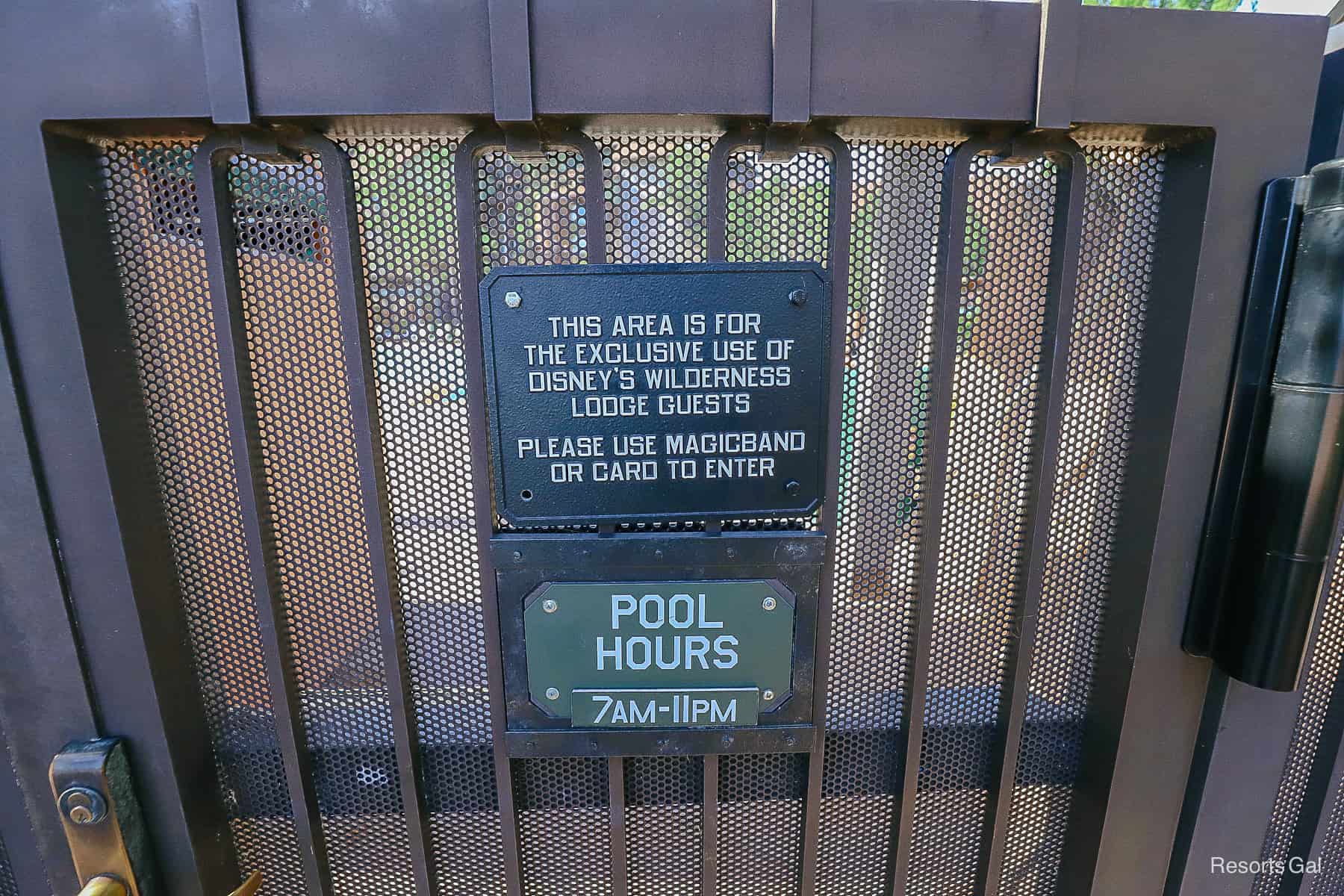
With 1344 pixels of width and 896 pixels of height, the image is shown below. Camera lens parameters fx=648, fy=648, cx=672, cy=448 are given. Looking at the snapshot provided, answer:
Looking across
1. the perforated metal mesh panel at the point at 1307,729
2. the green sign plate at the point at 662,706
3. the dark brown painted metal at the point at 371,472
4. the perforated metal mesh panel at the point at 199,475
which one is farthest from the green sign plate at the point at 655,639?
the perforated metal mesh panel at the point at 1307,729

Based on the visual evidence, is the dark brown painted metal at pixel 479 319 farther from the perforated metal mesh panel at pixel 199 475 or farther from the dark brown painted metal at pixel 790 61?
the perforated metal mesh panel at pixel 199 475

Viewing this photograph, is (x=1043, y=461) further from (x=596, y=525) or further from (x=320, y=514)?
(x=320, y=514)

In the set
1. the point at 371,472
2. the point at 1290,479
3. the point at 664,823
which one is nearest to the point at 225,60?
the point at 371,472

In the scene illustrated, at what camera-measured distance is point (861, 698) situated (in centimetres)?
138

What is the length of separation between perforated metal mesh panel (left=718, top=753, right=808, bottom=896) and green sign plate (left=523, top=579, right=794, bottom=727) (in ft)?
0.68

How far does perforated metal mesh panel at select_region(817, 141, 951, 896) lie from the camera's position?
119cm

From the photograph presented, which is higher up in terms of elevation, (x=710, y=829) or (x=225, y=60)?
(x=225, y=60)

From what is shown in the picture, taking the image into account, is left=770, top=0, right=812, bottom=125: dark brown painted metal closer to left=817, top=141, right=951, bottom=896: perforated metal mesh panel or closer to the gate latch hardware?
left=817, top=141, right=951, bottom=896: perforated metal mesh panel

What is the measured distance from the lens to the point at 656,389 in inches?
46.5

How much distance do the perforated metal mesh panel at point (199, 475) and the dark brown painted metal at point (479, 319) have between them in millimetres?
469

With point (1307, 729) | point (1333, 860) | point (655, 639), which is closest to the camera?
point (655, 639)

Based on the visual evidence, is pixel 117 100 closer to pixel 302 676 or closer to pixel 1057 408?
pixel 302 676

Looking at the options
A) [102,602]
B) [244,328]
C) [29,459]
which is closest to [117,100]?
[244,328]

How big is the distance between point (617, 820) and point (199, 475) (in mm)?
1097
